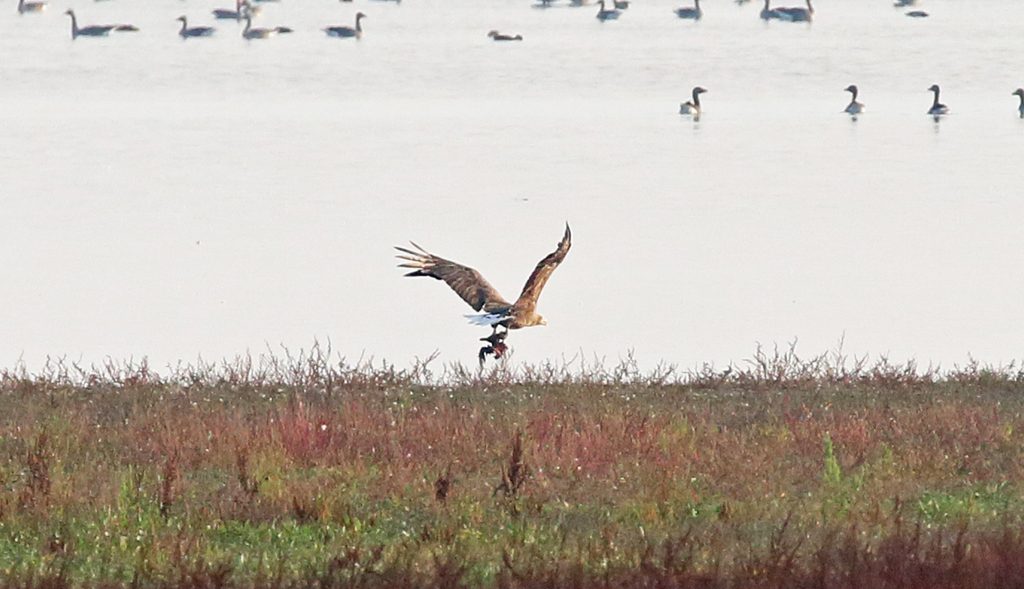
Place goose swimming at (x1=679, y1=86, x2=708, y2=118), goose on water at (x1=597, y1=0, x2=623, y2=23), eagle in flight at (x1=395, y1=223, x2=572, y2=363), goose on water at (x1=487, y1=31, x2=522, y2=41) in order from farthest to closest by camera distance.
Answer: goose on water at (x1=597, y1=0, x2=623, y2=23)
goose on water at (x1=487, y1=31, x2=522, y2=41)
goose swimming at (x1=679, y1=86, x2=708, y2=118)
eagle in flight at (x1=395, y1=223, x2=572, y2=363)

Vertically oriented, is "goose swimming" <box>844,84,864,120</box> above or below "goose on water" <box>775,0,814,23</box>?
above

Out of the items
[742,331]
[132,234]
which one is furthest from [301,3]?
[742,331]

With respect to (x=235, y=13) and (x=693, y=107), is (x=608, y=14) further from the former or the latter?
(x=693, y=107)

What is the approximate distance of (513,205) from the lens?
38125 millimetres

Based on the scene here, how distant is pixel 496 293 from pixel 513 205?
72.5 feet

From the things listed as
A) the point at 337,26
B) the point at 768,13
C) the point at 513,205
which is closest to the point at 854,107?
the point at 513,205

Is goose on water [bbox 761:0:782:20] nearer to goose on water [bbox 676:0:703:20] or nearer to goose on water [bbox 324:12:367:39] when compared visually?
goose on water [bbox 676:0:703:20]

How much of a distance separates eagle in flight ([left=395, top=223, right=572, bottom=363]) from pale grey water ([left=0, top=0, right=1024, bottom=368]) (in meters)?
5.99

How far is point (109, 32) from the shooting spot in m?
106

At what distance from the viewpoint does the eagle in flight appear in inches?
619

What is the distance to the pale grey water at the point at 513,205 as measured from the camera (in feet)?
84.5

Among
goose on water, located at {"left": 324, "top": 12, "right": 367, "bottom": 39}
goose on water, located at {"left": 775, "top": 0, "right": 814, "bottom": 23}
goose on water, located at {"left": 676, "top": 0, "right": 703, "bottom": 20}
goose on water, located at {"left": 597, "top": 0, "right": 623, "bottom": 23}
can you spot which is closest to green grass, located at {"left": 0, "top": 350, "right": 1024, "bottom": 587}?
goose on water, located at {"left": 324, "top": 12, "right": 367, "bottom": 39}

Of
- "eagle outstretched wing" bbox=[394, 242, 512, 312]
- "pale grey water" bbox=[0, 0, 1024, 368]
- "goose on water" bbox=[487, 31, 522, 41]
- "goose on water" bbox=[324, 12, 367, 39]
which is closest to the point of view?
"eagle outstretched wing" bbox=[394, 242, 512, 312]

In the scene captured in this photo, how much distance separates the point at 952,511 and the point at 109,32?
98681mm
